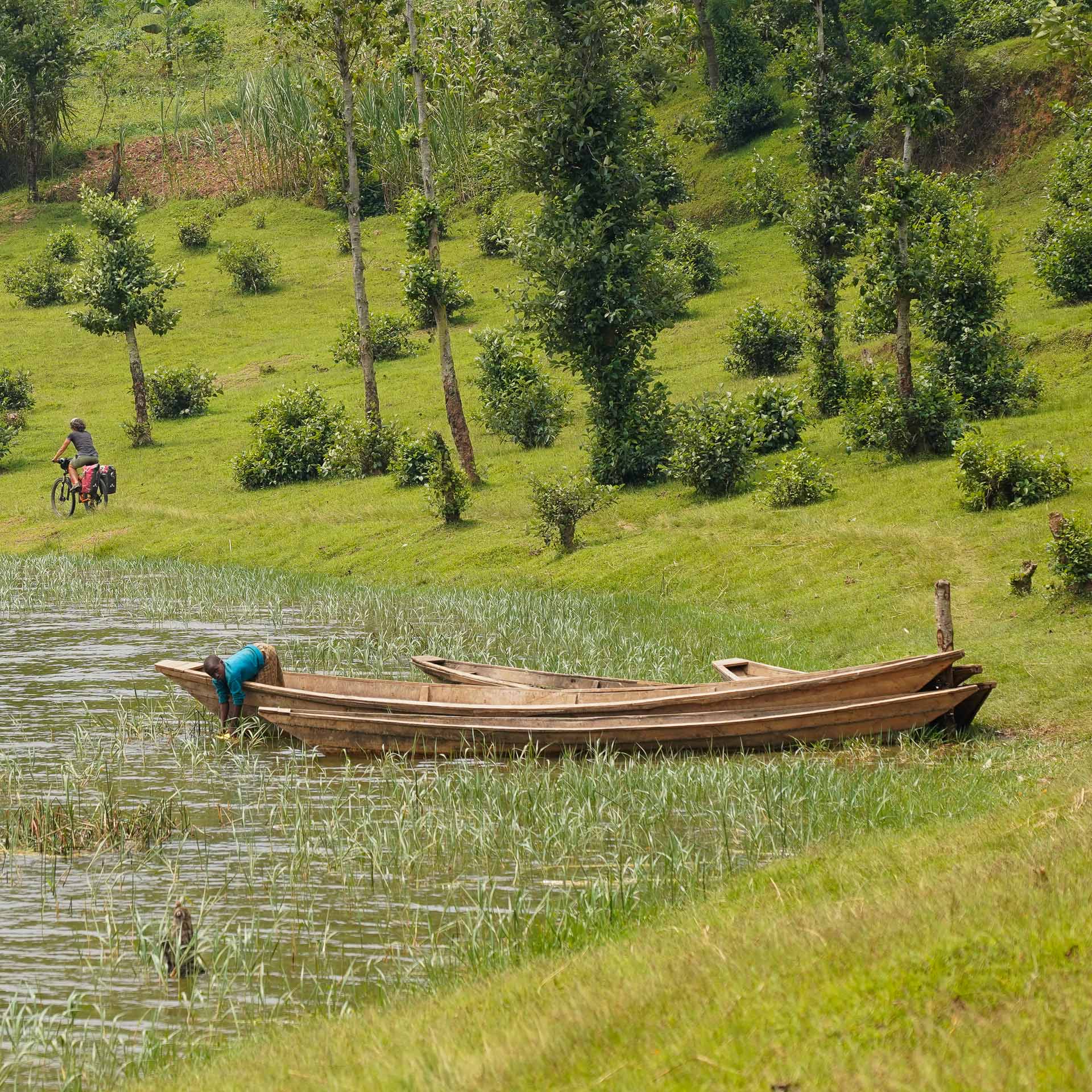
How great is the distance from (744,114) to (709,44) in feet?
25.1

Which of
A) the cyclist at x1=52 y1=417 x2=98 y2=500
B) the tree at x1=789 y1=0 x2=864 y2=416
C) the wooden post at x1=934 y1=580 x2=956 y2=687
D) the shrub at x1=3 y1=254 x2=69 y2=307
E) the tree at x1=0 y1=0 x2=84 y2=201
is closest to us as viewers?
the wooden post at x1=934 y1=580 x2=956 y2=687

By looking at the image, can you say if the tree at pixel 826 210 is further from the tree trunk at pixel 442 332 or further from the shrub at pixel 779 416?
the tree trunk at pixel 442 332

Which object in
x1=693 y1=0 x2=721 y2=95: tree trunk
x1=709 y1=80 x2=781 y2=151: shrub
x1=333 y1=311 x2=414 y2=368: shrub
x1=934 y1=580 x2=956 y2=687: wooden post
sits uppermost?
x1=693 y1=0 x2=721 y2=95: tree trunk

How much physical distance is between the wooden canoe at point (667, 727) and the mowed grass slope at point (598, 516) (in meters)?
1.55

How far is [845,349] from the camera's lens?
40.9 m

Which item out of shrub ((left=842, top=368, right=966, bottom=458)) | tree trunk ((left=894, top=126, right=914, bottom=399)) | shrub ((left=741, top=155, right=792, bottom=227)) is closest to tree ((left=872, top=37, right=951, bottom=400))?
tree trunk ((left=894, top=126, right=914, bottom=399))

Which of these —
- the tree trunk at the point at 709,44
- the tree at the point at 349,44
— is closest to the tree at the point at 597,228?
the tree at the point at 349,44

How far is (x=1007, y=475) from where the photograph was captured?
76.7ft

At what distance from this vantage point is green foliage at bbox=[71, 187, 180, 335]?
156ft

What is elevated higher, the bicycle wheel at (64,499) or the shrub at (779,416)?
the shrub at (779,416)

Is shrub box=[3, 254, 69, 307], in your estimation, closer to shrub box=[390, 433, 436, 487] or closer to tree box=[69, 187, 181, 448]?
tree box=[69, 187, 181, 448]

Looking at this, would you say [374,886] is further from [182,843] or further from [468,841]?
[182,843]

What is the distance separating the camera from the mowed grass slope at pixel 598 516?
798 inches

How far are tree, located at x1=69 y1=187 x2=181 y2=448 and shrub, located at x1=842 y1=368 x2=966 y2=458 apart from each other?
27746 millimetres
